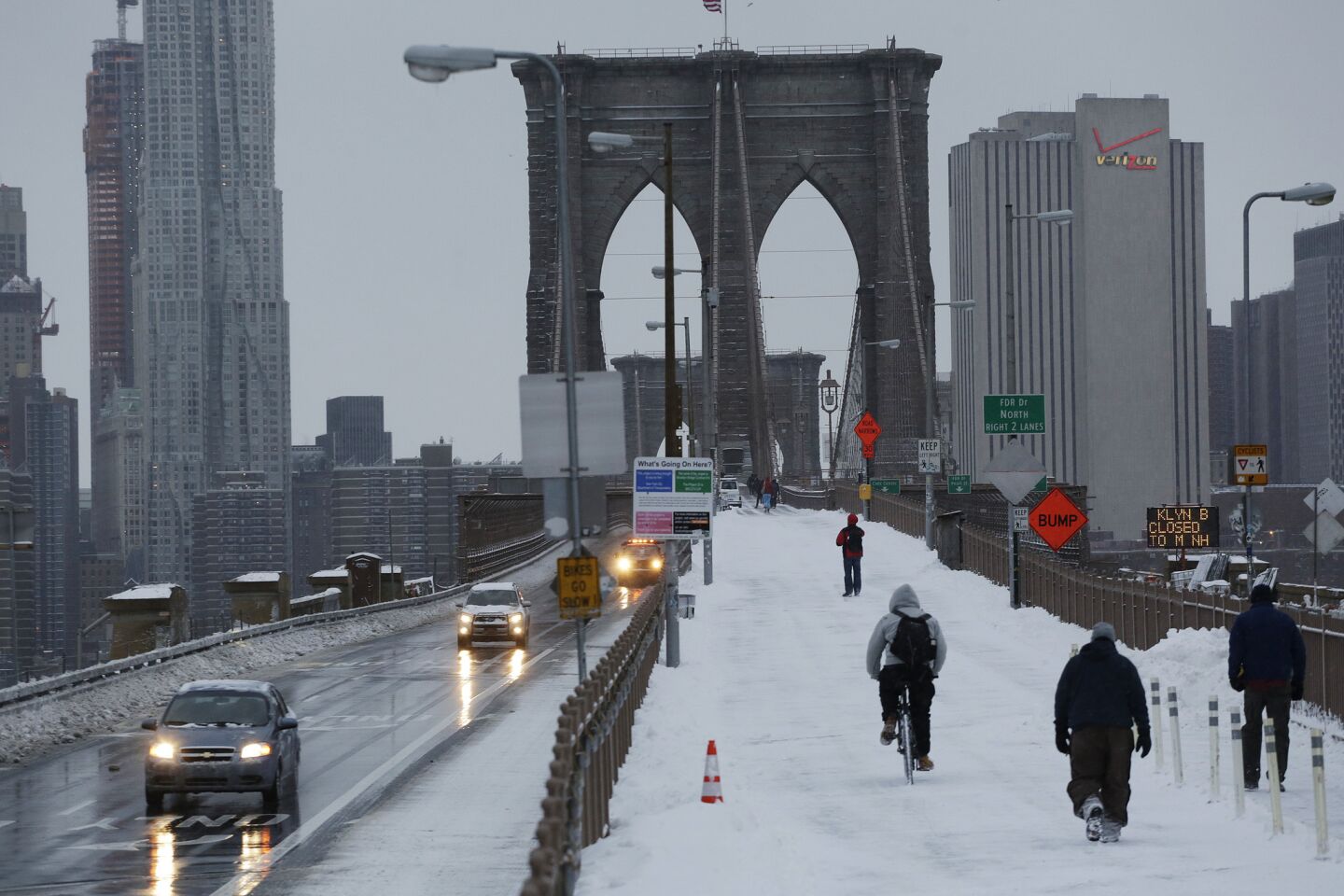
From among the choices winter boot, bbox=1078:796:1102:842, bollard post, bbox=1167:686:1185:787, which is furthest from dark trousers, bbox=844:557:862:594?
winter boot, bbox=1078:796:1102:842

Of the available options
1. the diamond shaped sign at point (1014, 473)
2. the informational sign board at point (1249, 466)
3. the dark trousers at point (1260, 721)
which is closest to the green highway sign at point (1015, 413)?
the diamond shaped sign at point (1014, 473)

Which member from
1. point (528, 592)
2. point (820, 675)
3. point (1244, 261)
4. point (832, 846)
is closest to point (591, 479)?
point (832, 846)

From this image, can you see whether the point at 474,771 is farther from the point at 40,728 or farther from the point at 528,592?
the point at 528,592

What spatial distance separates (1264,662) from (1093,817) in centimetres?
343

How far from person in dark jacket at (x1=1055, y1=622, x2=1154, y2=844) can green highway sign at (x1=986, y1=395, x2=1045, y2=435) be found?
69.5 ft

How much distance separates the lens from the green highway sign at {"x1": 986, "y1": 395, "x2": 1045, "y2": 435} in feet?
115

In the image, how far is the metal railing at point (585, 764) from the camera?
31.4 feet

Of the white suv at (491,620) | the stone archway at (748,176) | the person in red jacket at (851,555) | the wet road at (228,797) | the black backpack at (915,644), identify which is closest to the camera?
the wet road at (228,797)

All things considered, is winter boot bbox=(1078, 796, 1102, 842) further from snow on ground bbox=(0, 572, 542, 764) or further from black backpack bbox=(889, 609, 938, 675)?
snow on ground bbox=(0, 572, 542, 764)

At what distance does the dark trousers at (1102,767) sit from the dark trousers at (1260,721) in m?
2.80

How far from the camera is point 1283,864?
12.3 meters

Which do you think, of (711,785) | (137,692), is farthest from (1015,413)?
(711,785)

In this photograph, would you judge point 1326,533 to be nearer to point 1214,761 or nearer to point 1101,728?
point 1214,761

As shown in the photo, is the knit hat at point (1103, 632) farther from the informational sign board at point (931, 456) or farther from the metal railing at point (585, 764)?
the informational sign board at point (931, 456)
